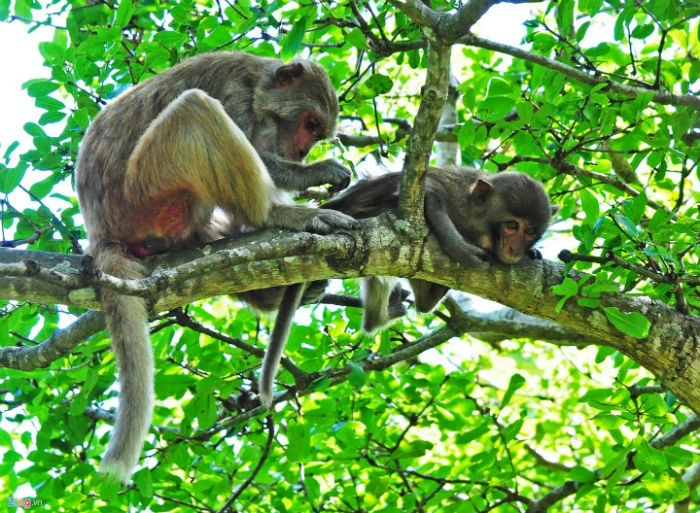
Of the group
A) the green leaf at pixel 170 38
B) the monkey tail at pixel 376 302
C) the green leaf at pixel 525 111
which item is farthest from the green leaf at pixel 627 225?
the green leaf at pixel 170 38

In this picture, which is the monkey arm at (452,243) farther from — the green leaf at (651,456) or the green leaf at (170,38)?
the green leaf at (170,38)

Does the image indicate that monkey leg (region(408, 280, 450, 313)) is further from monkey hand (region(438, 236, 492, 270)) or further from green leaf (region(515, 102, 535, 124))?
green leaf (region(515, 102, 535, 124))

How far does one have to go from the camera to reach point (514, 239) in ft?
17.9

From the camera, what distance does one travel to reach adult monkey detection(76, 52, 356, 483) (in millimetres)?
4680

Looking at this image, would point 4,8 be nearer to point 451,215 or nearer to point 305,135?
point 305,135

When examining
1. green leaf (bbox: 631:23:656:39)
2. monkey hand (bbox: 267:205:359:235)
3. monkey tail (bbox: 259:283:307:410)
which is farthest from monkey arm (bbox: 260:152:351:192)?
green leaf (bbox: 631:23:656:39)

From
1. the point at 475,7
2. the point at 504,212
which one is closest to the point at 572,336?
the point at 504,212

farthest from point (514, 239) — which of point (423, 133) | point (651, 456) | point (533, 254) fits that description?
point (651, 456)

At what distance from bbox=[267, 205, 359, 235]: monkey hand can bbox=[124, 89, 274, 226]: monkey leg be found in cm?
12

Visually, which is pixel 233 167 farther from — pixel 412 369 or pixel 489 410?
pixel 489 410

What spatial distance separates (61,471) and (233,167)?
2966mm

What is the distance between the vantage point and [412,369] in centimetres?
701

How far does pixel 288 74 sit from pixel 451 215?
1.62 meters

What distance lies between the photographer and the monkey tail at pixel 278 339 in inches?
215
